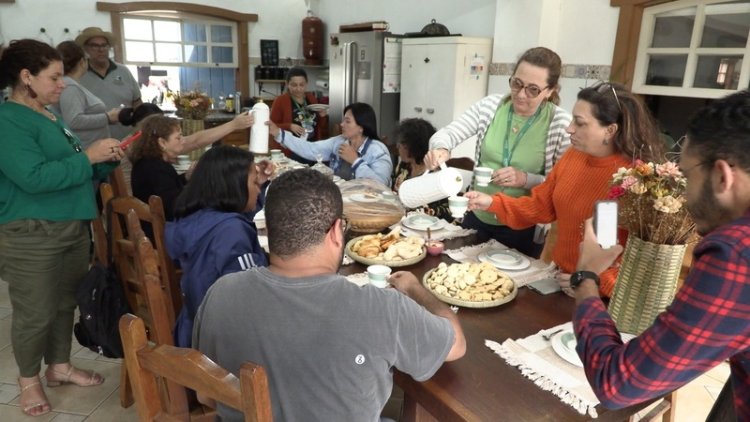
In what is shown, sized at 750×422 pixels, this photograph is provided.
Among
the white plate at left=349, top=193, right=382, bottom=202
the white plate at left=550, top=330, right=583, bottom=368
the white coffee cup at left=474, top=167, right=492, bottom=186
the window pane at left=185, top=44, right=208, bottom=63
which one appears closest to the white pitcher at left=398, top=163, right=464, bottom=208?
the white coffee cup at left=474, top=167, right=492, bottom=186

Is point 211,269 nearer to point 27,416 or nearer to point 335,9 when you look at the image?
point 27,416

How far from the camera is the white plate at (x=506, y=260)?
173 centimetres

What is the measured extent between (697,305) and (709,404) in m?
2.02

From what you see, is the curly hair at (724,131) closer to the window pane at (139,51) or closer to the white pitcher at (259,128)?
the white pitcher at (259,128)

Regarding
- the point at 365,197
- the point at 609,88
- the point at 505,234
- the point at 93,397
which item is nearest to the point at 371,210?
the point at 365,197

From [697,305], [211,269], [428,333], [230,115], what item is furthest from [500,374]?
Result: [230,115]

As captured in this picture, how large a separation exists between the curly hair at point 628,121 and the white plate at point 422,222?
2.63ft

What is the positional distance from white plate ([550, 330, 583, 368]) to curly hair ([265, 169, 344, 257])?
0.65m

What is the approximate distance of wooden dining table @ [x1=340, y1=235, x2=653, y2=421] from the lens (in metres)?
1.03

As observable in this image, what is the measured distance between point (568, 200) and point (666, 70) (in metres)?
2.39

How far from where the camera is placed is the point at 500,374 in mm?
1156

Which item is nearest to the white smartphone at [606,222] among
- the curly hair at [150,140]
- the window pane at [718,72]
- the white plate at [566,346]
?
the white plate at [566,346]

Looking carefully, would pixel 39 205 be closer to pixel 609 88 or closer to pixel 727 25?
pixel 609 88

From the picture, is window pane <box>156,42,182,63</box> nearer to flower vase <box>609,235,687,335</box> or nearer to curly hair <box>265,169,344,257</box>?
curly hair <box>265,169,344,257</box>
